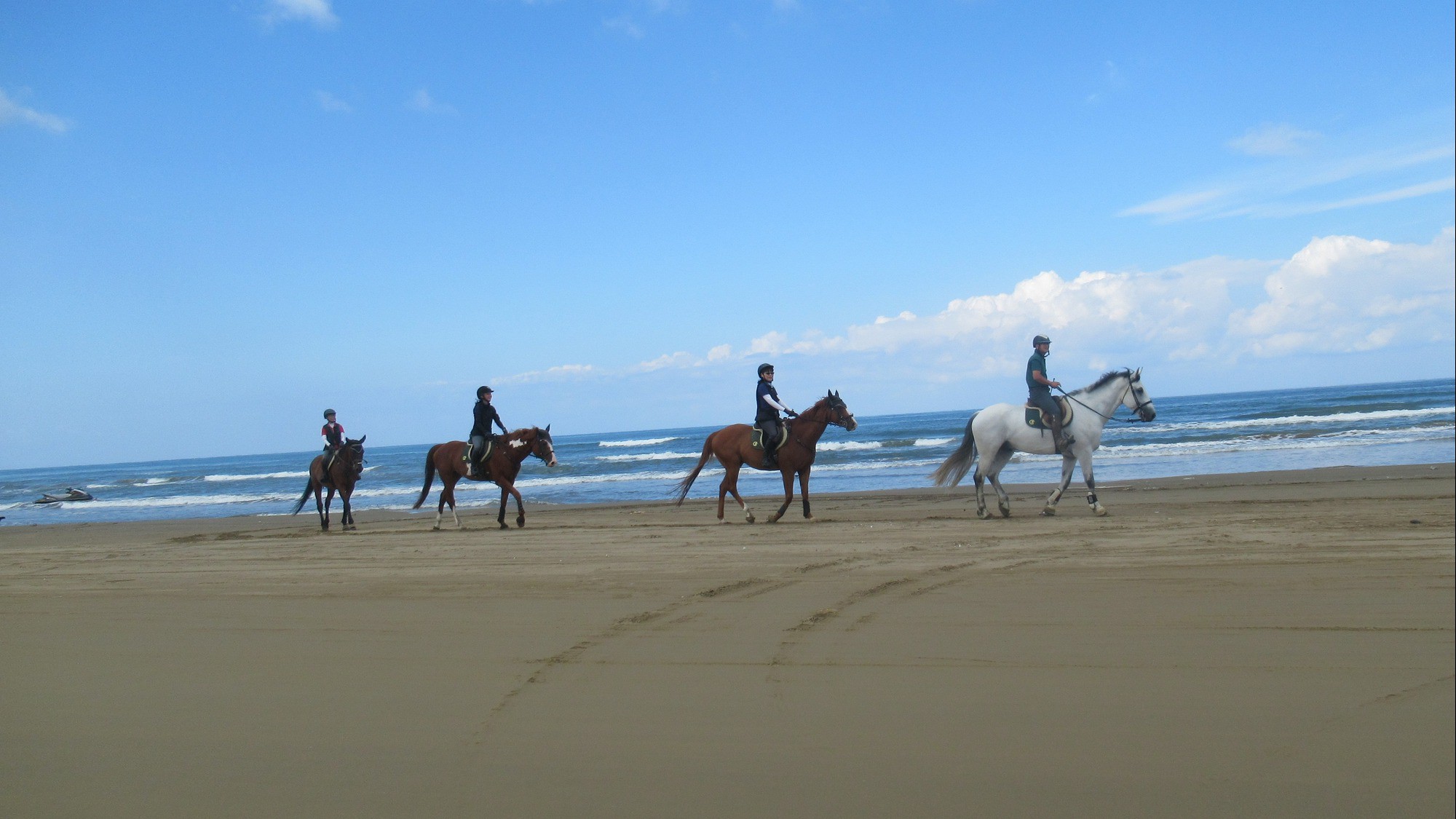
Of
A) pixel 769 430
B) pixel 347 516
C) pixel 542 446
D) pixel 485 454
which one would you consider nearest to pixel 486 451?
pixel 485 454

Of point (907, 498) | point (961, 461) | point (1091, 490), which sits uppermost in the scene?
point (961, 461)

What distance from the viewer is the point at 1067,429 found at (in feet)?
36.5

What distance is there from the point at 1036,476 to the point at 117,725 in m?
16.8

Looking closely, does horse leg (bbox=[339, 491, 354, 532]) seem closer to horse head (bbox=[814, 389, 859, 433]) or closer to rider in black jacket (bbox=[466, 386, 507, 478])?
rider in black jacket (bbox=[466, 386, 507, 478])

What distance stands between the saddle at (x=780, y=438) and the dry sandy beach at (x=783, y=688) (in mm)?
4564

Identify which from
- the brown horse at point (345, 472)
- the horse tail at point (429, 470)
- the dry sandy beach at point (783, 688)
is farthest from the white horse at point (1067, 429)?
the brown horse at point (345, 472)

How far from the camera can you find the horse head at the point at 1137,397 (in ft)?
36.5

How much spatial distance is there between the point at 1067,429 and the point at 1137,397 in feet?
3.34

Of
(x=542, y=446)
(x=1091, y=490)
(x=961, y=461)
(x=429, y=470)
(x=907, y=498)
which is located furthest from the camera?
(x=907, y=498)

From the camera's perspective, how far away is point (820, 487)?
19500mm

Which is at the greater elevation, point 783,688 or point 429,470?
point 429,470

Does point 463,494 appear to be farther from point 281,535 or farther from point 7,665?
point 7,665

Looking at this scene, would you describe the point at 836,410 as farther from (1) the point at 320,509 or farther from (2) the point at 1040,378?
(1) the point at 320,509

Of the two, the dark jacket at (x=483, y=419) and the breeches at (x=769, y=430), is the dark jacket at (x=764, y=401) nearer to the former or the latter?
the breeches at (x=769, y=430)
